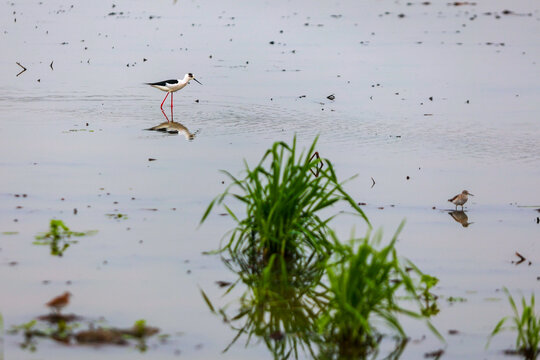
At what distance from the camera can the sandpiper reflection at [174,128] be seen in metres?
13.8

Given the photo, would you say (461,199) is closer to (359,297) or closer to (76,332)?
(359,297)

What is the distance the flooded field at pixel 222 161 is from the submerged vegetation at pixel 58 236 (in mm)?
60

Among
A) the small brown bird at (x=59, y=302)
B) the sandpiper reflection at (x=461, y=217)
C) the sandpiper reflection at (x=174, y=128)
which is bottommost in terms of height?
the small brown bird at (x=59, y=302)

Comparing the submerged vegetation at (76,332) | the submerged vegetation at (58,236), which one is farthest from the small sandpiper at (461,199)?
the submerged vegetation at (76,332)

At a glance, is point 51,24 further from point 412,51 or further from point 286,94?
point 286,94

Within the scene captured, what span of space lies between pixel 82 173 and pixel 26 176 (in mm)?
612

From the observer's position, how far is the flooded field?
729cm

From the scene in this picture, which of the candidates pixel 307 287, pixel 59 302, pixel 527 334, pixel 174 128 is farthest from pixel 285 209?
pixel 174 128

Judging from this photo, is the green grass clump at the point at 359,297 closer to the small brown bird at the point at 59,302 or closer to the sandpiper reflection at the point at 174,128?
the small brown bird at the point at 59,302

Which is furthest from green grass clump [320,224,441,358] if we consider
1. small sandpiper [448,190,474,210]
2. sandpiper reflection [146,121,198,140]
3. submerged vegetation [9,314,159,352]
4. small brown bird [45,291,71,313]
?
sandpiper reflection [146,121,198,140]

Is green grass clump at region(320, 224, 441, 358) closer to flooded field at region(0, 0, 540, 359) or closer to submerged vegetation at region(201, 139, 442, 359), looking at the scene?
submerged vegetation at region(201, 139, 442, 359)

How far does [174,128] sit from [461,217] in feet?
17.5

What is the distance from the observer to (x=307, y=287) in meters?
7.83

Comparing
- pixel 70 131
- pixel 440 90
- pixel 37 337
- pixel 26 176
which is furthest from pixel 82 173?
pixel 440 90
